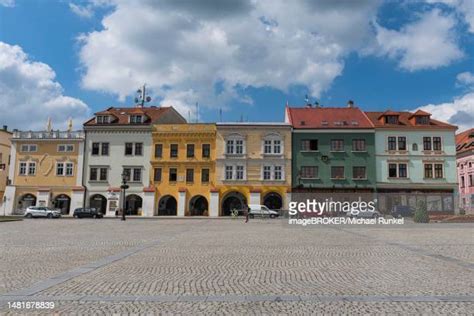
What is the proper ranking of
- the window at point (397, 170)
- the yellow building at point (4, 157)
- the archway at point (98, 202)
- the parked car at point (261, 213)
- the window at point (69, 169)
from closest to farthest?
the parked car at point (261, 213) < the window at point (397, 170) < the archway at point (98, 202) < the window at point (69, 169) < the yellow building at point (4, 157)

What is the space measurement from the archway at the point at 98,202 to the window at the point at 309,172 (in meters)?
23.5

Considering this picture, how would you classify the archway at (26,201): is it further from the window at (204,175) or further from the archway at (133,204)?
the window at (204,175)

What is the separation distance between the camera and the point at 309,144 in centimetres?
5050

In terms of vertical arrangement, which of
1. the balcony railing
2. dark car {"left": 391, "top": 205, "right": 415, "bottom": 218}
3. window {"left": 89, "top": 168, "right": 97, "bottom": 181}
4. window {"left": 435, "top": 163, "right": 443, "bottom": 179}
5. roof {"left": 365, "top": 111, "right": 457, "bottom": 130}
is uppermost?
roof {"left": 365, "top": 111, "right": 457, "bottom": 130}

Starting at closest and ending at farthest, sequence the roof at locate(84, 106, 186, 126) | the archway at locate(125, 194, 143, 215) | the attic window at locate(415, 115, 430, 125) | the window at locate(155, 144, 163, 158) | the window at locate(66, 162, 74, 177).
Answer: the attic window at locate(415, 115, 430, 125)
the archway at locate(125, 194, 143, 215)
the window at locate(155, 144, 163, 158)
the window at locate(66, 162, 74, 177)
the roof at locate(84, 106, 186, 126)

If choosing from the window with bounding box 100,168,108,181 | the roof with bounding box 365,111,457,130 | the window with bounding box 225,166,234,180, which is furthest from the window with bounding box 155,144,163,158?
the roof with bounding box 365,111,457,130

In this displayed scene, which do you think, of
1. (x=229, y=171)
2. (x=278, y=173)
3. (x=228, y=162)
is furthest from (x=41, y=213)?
(x=278, y=173)

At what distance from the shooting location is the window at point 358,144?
4988cm

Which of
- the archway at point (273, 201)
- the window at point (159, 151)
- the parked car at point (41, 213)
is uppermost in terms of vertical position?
the window at point (159, 151)

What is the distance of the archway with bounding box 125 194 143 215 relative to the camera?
51.3m

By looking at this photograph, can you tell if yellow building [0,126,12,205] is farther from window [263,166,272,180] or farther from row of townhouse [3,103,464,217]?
window [263,166,272,180]

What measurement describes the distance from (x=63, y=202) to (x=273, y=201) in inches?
985

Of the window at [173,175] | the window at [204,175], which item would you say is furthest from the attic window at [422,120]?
the window at [173,175]

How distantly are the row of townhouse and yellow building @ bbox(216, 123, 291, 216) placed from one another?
0.12m
